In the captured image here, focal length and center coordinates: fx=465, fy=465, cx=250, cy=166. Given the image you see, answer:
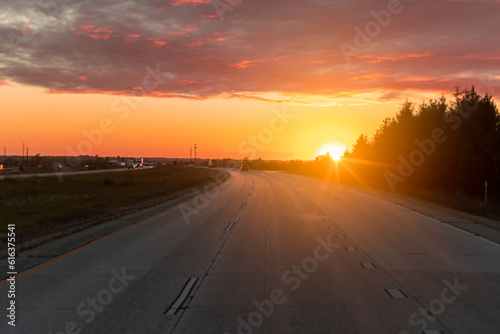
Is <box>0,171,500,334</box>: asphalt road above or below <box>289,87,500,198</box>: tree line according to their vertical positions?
below

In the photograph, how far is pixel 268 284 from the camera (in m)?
8.48

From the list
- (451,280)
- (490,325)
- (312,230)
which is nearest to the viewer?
(490,325)

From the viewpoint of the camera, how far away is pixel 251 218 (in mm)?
19250

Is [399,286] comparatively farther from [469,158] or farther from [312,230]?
[469,158]

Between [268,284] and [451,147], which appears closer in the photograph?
[268,284]

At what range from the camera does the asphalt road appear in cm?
641

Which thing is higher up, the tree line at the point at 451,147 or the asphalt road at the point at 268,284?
the tree line at the point at 451,147

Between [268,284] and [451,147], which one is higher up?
[451,147]

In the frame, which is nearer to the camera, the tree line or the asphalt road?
the asphalt road

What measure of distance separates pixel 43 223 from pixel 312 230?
1126 cm

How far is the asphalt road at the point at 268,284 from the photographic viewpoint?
6.41 m

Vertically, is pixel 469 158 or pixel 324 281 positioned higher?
pixel 469 158

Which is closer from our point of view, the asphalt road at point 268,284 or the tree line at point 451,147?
the asphalt road at point 268,284

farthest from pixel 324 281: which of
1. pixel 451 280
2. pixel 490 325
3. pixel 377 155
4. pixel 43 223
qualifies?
pixel 377 155
